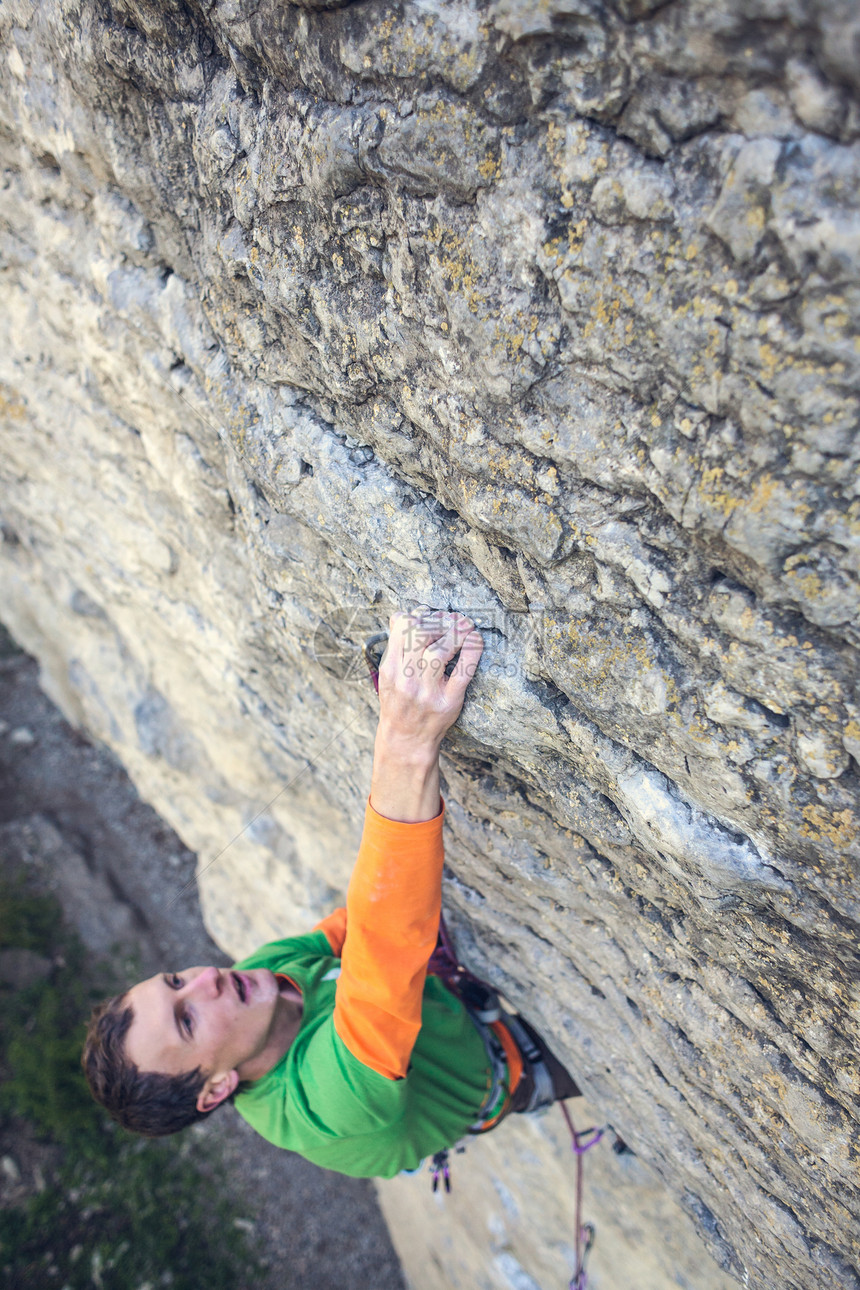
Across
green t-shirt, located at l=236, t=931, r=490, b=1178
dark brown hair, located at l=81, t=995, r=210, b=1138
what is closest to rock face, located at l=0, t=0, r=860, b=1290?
green t-shirt, located at l=236, t=931, r=490, b=1178

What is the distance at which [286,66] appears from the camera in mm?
1211

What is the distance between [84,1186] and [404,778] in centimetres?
554

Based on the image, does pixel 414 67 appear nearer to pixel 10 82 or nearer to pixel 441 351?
pixel 441 351

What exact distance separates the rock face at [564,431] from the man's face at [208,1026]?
0.69m

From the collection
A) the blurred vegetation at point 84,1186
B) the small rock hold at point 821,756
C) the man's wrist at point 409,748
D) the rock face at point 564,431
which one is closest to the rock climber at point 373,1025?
the man's wrist at point 409,748

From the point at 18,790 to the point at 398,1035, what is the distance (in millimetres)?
5958

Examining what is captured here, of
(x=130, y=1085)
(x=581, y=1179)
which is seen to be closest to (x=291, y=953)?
(x=130, y=1085)

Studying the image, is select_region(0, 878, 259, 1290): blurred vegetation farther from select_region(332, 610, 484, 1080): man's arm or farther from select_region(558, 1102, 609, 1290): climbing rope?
select_region(332, 610, 484, 1080): man's arm

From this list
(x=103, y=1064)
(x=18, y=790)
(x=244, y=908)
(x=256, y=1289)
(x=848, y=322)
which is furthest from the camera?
(x=18, y=790)

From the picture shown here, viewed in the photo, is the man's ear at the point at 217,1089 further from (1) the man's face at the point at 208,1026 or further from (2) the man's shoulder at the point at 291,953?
(2) the man's shoulder at the point at 291,953

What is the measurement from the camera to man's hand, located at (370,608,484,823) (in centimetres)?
150

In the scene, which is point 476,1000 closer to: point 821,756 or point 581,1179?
point 581,1179

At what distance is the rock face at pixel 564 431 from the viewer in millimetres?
858

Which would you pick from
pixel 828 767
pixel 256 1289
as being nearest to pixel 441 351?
pixel 828 767
